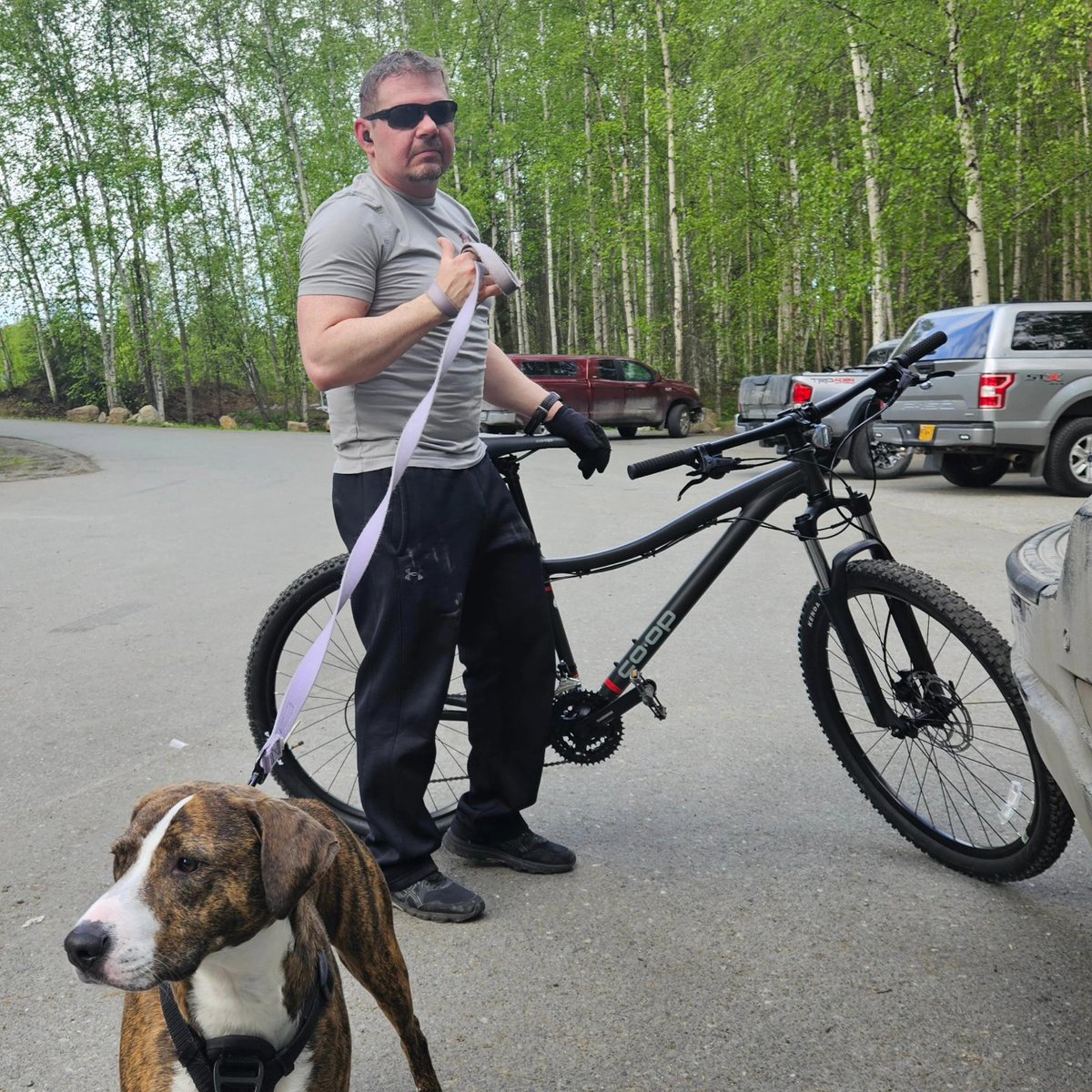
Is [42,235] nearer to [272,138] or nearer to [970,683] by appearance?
[272,138]

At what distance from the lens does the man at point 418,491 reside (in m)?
2.88

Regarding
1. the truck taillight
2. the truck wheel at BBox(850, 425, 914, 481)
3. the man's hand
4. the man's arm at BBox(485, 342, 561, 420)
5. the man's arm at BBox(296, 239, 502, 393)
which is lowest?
the truck taillight

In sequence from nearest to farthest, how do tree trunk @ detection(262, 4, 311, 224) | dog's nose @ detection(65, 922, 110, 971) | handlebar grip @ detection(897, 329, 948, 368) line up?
dog's nose @ detection(65, 922, 110, 971), handlebar grip @ detection(897, 329, 948, 368), tree trunk @ detection(262, 4, 311, 224)

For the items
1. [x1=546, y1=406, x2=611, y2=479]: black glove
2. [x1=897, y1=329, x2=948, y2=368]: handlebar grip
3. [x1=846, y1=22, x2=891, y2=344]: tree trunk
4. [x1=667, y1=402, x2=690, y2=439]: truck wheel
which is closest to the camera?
[x1=897, y1=329, x2=948, y2=368]: handlebar grip

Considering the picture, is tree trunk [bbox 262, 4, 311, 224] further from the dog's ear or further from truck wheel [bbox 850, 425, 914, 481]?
the dog's ear

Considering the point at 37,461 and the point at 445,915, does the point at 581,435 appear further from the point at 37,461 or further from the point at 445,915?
the point at 37,461

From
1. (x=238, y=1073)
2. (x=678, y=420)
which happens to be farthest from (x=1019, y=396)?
(x=678, y=420)

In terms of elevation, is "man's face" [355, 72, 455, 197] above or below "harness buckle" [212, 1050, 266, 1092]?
above

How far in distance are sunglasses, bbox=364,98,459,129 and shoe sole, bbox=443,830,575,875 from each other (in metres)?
2.17

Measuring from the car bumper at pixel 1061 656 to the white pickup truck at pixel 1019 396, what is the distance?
9952 mm

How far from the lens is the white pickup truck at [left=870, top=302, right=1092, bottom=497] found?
12.1 m

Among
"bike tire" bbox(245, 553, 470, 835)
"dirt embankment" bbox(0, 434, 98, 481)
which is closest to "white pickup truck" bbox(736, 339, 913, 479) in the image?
"bike tire" bbox(245, 553, 470, 835)

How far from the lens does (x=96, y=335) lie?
4212cm

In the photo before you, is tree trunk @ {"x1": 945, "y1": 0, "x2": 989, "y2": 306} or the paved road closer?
the paved road
